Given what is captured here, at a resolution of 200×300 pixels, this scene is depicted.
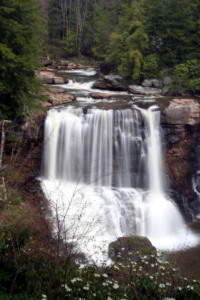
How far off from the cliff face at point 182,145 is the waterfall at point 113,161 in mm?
562

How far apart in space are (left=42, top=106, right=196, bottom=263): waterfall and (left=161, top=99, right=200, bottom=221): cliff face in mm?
562

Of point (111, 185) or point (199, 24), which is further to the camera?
point (199, 24)

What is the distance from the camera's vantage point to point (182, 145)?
1367 centimetres

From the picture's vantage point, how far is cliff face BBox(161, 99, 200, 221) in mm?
13438

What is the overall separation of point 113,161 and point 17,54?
6378mm

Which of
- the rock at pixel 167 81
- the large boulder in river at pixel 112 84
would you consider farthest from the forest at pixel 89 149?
the large boulder in river at pixel 112 84

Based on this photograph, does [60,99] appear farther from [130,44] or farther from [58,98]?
[130,44]

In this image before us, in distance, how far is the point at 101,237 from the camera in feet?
33.4

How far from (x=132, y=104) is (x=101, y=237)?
24.5 ft

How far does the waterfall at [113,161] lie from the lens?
38.2 feet

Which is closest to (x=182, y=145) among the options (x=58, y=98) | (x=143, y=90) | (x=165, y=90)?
(x=165, y=90)

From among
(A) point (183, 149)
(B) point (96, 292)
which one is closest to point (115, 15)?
(A) point (183, 149)

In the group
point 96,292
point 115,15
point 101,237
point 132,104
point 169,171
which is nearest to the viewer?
point 96,292

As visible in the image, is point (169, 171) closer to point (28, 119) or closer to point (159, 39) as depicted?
point (28, 119)
